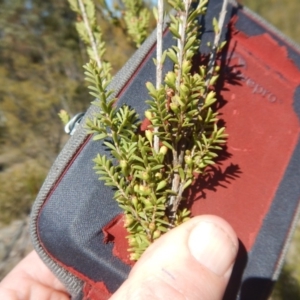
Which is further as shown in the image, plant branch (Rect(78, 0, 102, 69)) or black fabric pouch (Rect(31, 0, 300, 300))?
plant branch (Rect(78, 0, 102, 69))

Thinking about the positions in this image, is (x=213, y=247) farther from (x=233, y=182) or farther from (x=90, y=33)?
(x=90, y=33)

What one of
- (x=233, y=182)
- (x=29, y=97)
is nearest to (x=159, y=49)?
(x=233, y=182)

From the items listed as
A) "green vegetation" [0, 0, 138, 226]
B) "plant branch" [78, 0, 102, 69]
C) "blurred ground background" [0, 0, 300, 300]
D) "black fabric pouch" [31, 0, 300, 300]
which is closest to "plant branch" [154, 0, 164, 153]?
"black fabric pouch" [31, 0, 300, 300]

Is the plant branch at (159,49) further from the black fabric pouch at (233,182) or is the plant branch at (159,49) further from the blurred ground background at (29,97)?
the blurred ground background at (29,97)

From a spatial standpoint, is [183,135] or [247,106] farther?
[247,106]

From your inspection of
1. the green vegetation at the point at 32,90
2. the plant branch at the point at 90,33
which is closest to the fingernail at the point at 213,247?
the plant branch at the point at 90,33

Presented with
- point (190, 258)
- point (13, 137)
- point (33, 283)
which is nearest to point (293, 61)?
point (190, 258)

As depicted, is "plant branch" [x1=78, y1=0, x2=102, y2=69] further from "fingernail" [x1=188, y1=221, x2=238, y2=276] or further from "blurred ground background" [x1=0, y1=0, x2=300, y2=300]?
"blurred ground background" [x1=0, y1=0, x2=300, y2=300]

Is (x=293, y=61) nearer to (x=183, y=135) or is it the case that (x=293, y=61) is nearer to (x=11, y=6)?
(x=183, y=135)
